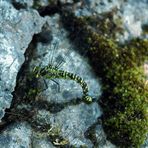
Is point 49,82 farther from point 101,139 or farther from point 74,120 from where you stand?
point 101,139

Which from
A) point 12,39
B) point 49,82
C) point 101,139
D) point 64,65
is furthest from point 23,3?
point 101,139

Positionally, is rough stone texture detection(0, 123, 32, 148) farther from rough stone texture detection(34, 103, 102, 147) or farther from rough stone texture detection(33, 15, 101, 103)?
rough stone texture detection(33, 15, 101, 103)

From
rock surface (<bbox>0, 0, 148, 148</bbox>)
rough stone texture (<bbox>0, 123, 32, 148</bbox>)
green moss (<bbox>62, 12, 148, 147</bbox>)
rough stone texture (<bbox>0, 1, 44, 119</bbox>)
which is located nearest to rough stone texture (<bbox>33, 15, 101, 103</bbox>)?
rock surface (<bbox>0, 0, 148, 148</bbox>)

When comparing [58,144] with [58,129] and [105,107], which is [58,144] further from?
A: [105,107]

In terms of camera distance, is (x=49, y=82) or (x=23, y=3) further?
(x=23, y=3)

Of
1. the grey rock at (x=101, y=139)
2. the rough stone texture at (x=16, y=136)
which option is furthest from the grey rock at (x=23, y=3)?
the grey rock at (x=101, y=139)

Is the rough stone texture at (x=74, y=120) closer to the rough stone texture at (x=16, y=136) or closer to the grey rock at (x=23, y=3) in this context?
the rough stone texture at (x=16, y=136)
